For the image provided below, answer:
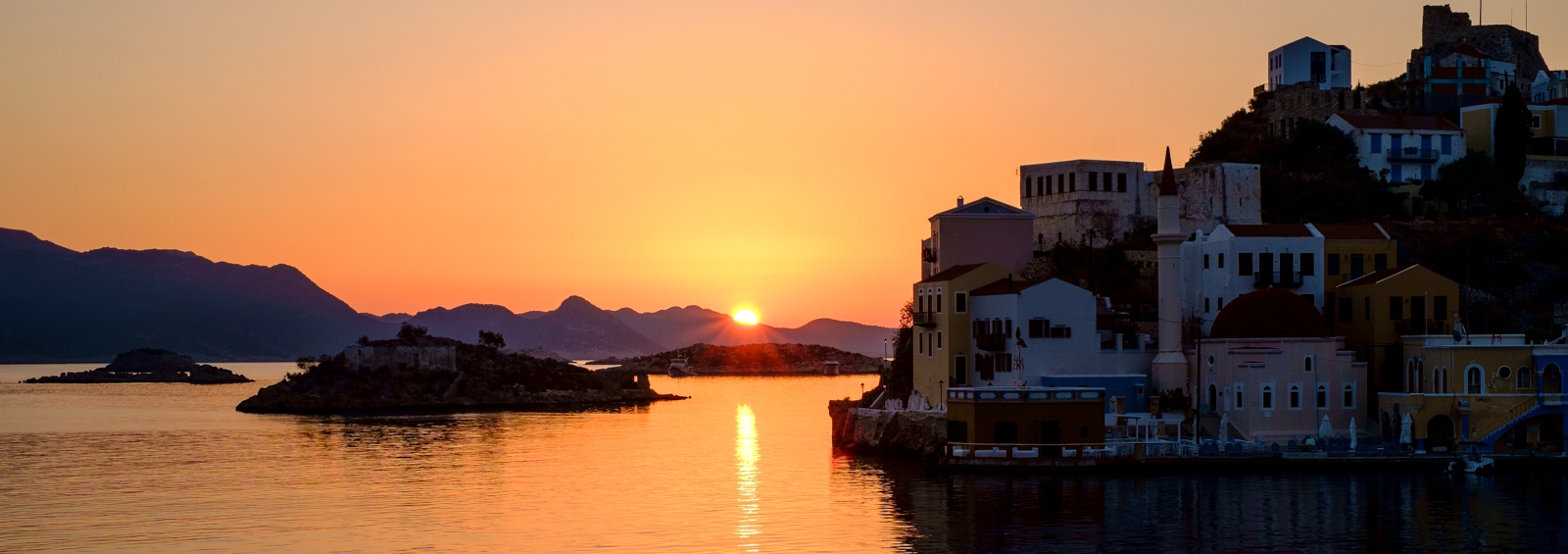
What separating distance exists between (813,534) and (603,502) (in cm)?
1246

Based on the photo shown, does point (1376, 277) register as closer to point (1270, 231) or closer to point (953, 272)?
point (1270, 231)

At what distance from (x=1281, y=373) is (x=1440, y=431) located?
717 cm

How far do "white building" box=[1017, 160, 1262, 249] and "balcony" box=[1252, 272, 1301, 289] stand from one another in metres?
18.9

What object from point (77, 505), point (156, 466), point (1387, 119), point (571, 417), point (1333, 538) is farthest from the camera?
point (571, 417)

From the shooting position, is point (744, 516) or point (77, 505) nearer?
point (744, 516)

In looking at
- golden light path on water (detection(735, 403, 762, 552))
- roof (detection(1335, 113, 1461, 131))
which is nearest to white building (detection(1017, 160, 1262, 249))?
roof (detection(1335, 113, 1461, 131))

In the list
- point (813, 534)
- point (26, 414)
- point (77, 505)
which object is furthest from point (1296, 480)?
point (26, 414)

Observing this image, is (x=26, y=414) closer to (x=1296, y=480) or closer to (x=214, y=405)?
(x=214, y=405)

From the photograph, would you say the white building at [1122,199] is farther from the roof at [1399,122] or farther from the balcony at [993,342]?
the balcony at [993,342]

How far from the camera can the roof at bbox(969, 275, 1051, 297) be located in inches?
2677

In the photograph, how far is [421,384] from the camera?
446 feet

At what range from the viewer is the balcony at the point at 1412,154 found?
322ft

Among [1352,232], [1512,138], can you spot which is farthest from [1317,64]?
[1352,232]

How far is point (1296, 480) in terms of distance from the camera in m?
60.4
